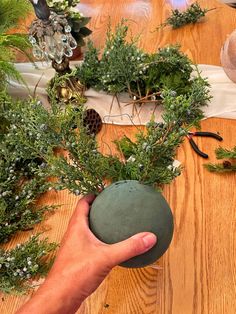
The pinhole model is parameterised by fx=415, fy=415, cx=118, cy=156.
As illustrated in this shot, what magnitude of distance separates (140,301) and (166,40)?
0.84m

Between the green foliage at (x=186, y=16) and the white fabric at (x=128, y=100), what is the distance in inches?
9.1

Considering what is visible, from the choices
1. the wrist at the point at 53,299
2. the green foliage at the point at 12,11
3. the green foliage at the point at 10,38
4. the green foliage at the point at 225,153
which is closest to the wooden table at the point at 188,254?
the green foliage at the point at 225,153

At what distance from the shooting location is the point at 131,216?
641 millimetres

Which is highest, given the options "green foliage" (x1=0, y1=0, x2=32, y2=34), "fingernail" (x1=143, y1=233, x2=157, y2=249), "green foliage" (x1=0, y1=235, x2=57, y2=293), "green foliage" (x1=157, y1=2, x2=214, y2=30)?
"green foliage" (x1=0, y1=0, x2=32, y2=34)

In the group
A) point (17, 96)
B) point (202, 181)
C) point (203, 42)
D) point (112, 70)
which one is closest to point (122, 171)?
point (202, 181)

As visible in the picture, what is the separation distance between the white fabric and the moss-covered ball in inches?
15.3

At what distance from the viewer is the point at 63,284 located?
0.63 metres

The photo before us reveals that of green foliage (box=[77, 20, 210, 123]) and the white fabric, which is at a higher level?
green foliage (box=[77, 20, 210, 123])

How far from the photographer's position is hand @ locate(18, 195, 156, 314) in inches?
24.5

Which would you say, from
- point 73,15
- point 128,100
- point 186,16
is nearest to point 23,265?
point 128,100

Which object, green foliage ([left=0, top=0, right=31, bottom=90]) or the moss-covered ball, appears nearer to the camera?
the moss-covered ball

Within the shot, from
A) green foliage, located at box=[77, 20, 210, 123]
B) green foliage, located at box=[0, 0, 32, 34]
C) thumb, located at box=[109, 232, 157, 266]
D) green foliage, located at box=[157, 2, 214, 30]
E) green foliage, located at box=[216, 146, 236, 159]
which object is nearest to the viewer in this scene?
thumb, located at box=[109, 232, 157, 266]

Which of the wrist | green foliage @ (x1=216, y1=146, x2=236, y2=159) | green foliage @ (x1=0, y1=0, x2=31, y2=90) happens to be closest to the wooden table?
green foliage @ (x1=216, y1=146, x2=236, y2=159)

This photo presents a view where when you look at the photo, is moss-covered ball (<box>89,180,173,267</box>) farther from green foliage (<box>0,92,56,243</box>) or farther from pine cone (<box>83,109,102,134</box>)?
pine cone (<box>83,109,102,134</box>)
